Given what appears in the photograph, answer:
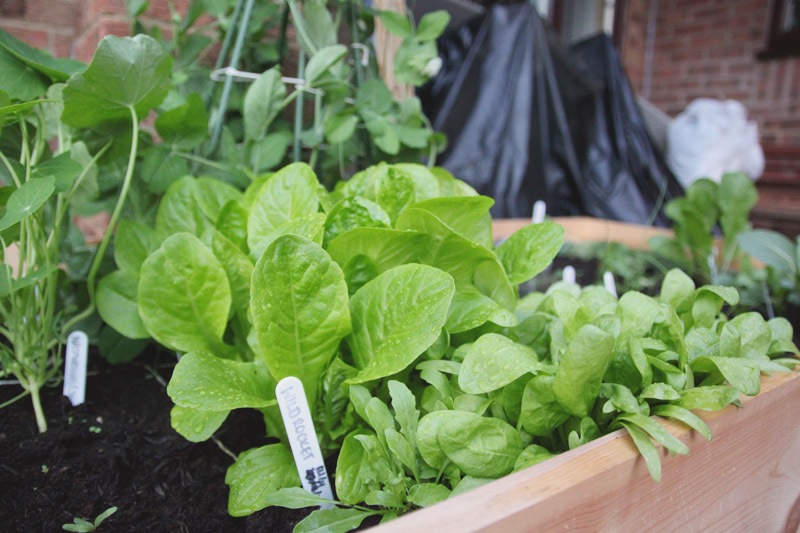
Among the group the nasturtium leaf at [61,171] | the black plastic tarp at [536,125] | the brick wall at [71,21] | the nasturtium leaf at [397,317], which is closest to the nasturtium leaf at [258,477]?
the nasturtium leaf at [397,317]

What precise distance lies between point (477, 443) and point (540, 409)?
61 mm

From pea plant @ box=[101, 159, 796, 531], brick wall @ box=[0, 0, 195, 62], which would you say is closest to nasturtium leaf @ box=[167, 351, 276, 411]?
pea plant @ box=[101, 159, 796, 531]

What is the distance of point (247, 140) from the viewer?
807 mm

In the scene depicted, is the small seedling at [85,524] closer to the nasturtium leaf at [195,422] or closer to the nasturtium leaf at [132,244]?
the nasturtium leaf at [195,422]

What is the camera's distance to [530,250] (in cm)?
56

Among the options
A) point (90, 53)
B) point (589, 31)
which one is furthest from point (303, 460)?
point (589, 31)

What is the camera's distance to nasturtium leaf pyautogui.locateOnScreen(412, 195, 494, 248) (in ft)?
1.61

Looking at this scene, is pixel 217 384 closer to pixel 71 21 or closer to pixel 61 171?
pixel 61 171

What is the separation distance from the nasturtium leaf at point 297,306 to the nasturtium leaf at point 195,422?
0.08 m

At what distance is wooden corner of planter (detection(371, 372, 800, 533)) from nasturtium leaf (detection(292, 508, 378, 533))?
0.42ft

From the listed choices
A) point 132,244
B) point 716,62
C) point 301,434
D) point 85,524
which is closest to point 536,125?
point 132,244

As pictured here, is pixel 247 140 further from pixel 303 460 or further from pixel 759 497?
pixel 759 497

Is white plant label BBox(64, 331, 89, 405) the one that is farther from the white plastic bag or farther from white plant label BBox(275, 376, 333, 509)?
the white plastic bag

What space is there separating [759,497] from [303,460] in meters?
0.44
